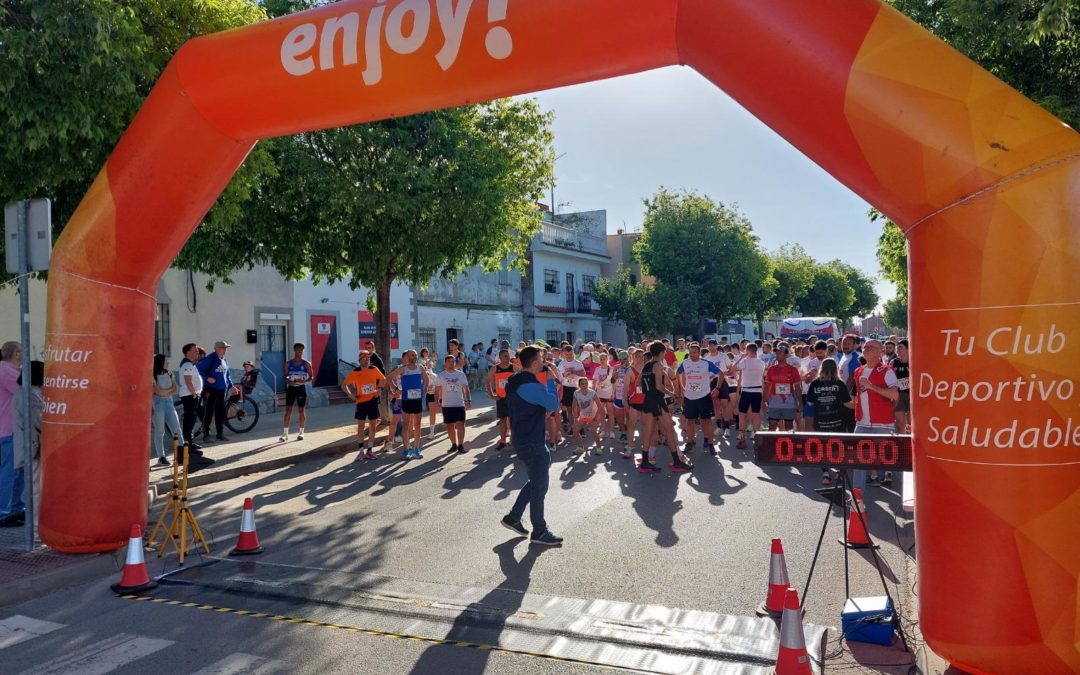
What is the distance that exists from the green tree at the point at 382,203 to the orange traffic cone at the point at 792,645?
1133 centimetres

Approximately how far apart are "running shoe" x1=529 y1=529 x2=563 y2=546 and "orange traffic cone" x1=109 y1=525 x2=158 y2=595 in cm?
311

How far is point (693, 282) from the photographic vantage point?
1563 inches

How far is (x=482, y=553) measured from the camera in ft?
22.4

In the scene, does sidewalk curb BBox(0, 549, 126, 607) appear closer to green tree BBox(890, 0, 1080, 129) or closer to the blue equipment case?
the blue equipment case

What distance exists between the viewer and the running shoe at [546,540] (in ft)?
23.3

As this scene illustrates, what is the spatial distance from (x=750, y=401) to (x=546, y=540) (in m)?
6.65

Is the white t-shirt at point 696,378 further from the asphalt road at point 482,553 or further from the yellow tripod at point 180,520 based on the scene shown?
the yellow tripod at point 180,520

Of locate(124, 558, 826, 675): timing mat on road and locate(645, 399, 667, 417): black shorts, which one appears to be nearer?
locate(124, 558, 826, 675): timing mat on road

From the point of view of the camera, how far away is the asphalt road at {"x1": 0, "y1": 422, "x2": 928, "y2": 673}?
472 centimetres

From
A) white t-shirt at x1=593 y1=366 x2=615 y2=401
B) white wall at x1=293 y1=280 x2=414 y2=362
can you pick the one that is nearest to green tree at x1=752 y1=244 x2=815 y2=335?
white wall at x1=293 y1=280 x2=414 y2=362

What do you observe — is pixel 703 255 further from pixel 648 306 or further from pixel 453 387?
pixel 453 387

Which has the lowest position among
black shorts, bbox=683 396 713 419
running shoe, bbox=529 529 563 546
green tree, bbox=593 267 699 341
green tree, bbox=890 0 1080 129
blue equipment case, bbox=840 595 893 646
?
running shoe, bbox=529 529 563 546

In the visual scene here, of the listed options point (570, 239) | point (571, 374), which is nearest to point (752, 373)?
point (571, 374)

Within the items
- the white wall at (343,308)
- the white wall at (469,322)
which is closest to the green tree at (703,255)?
the white wall at (469,322)
